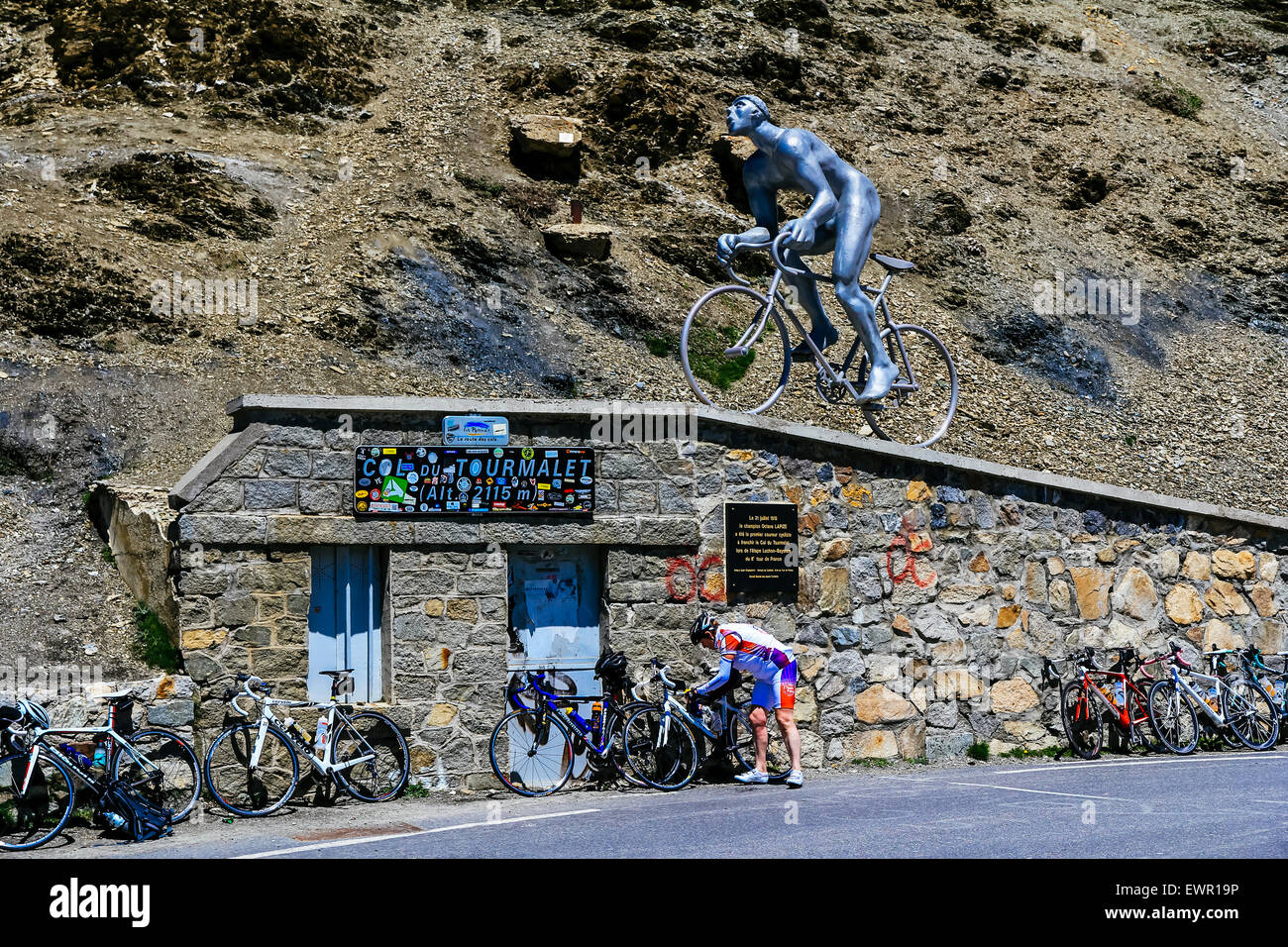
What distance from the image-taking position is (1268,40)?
3375 centimetres

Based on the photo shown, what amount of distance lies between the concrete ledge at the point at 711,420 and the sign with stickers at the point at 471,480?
32 cm

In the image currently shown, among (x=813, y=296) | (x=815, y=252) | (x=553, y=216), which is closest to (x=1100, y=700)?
(x=813, y=296)

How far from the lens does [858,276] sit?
12.8 m

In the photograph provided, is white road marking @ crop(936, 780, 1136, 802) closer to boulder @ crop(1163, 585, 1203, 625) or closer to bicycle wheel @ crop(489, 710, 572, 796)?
bicycle wheel @ crop(489, 710, 572, 796)

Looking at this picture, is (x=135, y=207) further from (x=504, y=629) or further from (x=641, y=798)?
(x=641, y=798)

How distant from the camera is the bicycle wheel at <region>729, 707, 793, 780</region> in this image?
435 inches

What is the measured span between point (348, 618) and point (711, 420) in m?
3.59

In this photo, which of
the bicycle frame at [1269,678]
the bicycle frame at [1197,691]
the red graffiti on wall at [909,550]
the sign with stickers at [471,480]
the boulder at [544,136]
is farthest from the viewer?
the boulder at [544,136]

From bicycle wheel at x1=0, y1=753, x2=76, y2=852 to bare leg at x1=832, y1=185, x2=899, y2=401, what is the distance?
810 centimetres

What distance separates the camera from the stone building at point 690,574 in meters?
10.2

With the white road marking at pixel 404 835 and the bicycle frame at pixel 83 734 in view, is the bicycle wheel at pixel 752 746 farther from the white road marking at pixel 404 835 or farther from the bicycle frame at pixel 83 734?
the bicycle frame at pixel 83 734

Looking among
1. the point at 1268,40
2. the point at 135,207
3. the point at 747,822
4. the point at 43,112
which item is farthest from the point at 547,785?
the point at 1268,40

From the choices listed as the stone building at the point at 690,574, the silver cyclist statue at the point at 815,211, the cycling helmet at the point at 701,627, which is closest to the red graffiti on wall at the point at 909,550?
the stone building at the point at 690,574

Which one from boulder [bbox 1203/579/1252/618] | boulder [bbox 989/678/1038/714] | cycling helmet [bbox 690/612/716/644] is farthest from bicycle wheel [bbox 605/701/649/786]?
boulder [bbox 1203/579/1252/618]
